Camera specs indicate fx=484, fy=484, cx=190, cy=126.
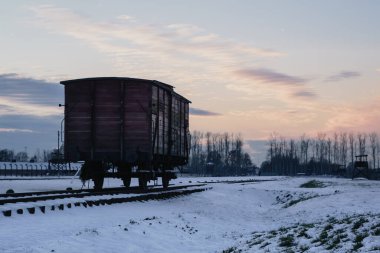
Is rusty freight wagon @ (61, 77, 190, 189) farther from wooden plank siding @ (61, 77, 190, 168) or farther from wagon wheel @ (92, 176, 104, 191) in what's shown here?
wagon wheel @ (92, 176, 104, 191)

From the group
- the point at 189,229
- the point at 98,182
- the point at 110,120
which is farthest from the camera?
the point at 98,182

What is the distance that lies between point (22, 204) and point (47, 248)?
21.2 ft

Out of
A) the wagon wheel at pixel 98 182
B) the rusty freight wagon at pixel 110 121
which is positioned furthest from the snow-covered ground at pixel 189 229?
the wagon wheel at pixel 98 182

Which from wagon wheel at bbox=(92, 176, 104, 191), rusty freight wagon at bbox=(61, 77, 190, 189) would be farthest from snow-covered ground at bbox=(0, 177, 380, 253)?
wagon wheel at bbox=(92, 176, 104, 191)

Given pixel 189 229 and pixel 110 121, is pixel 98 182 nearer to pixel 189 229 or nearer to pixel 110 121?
pixel 110 121

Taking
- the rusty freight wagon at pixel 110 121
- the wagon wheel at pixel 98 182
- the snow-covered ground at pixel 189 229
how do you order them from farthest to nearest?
the wagon wheel at pixel 98 182 → the rusty freight wagon at pixel 110 121 → the snow-covered ground at pixel 189 229

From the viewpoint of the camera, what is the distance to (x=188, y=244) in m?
13.9

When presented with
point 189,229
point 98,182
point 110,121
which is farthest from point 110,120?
point 189,229

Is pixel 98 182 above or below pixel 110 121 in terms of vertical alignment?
below

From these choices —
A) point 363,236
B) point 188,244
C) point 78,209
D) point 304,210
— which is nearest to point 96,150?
point 78,209

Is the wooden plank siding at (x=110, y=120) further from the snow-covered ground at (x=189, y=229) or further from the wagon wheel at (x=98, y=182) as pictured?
the snow-covered ground at (x=189, y=229)

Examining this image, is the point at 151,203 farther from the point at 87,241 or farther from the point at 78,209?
the point at 87,241

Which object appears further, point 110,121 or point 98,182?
point 98,182

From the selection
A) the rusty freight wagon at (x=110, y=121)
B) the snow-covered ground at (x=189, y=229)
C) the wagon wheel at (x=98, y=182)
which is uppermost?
the rusty freight wagon at (x=110, y=121)
